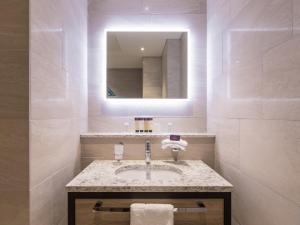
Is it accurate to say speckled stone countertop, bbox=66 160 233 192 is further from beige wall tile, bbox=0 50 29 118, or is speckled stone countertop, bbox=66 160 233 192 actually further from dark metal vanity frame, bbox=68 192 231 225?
beige wall tile, bbox=0 50 29 118

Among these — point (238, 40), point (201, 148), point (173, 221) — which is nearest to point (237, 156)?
point (201, 148)

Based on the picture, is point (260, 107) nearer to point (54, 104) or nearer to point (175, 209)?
point (175, 209)

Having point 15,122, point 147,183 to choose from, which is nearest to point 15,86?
point 15,122

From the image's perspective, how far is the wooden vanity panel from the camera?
38.8 inches

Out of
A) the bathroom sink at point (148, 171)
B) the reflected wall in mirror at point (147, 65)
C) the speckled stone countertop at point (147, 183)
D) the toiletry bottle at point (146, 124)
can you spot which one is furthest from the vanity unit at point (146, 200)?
the reflected wall in mirror at point (147, 65)

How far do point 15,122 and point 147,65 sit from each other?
1125mm

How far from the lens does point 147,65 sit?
175 centimetres

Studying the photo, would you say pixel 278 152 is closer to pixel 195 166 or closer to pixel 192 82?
pixel 195 166

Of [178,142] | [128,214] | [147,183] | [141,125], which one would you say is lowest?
[128,214]

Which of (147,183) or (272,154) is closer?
(272,154)

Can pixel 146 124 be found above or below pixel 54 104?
below

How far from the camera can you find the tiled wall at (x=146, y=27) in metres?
1.75

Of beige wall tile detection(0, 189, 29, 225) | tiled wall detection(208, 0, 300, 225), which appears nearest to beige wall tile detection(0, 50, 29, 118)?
beige wall tile detection(0, 189, 29, 225)

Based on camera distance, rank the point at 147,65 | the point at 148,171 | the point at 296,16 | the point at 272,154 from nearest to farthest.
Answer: the point at 296,16 < the point at 272,154 < the point at 148,171 < the point at 147,65
